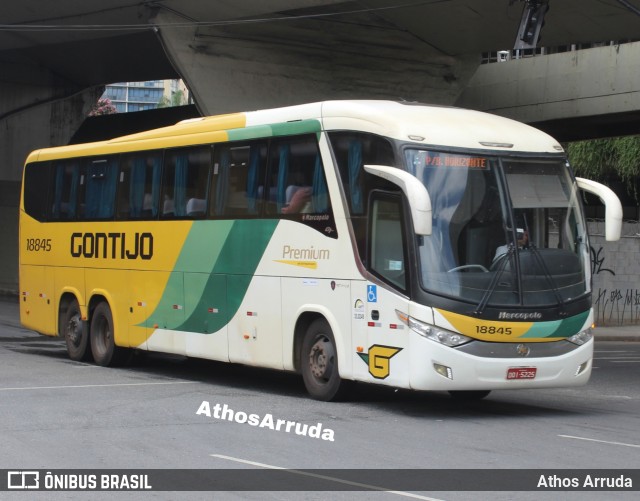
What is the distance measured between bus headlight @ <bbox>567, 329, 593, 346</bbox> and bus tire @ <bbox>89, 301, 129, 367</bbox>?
8.25 meters

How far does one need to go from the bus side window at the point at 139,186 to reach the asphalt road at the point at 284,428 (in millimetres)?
2527

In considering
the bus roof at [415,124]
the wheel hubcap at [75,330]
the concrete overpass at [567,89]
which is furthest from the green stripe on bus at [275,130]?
the concrete overpass at [567,89]

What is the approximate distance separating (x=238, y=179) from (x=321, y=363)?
123 inches

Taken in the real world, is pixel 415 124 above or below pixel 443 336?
above

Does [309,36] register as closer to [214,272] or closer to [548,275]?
[214,272]

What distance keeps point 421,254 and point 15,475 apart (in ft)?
17.9

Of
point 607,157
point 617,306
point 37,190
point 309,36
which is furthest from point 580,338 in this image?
point 607,157

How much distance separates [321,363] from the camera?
14.4 meters

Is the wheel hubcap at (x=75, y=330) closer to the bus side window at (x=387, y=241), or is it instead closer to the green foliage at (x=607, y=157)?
the bus side window at (x=387, y=241)

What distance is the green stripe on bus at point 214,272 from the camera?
15.7 metres

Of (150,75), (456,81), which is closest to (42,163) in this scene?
(456,81)

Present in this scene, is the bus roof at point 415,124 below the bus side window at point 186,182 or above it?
above

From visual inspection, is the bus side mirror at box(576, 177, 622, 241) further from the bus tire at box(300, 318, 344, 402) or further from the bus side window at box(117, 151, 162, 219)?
the bus side window at box(117, 151, 162, 219)

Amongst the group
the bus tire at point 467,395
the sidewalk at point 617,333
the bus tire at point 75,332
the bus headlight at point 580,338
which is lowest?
the sidewalk at point 617,333
